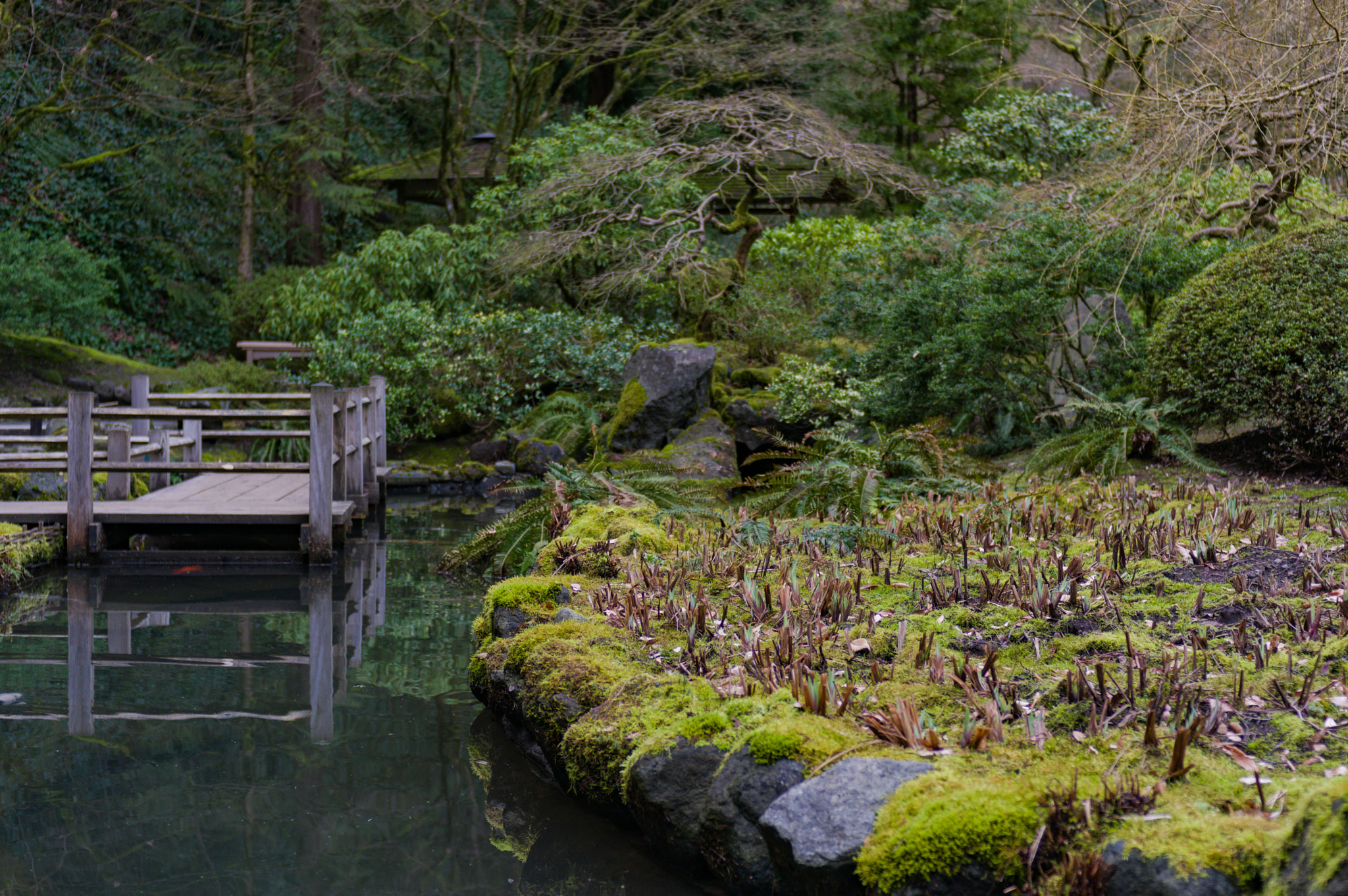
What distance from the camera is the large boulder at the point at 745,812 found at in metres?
2.49

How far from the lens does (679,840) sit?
109 inches

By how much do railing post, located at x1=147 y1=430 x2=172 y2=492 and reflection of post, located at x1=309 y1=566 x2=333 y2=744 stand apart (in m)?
2.45

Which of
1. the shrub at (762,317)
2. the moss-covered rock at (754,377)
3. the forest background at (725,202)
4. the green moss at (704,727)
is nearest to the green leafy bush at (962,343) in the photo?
the forest background at (725,202)

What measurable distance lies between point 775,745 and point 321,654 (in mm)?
3326

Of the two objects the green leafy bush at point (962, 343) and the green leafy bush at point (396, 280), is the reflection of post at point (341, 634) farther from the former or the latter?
the green leafy bush at point (396, 280)

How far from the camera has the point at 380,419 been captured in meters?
11.2

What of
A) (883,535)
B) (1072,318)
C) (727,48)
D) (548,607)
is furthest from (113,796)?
(727,48)

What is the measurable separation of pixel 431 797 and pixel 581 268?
1125cm

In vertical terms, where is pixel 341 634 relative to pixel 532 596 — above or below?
below

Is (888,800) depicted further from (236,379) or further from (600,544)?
(236,379)

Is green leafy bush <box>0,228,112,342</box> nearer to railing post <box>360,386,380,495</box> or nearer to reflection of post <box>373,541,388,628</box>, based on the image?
railing post <box>360,386,380,495</box>

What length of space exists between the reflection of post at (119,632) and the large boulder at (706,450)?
3.95 metres

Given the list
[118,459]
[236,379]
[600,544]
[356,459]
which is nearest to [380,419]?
[356,459]

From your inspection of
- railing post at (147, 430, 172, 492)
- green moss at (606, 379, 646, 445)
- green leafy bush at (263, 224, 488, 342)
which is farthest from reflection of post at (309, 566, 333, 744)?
green leafy bush at (263, 224, 488, 342)
